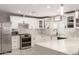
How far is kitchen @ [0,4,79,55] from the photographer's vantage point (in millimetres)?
1849

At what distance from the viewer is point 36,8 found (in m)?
1.88

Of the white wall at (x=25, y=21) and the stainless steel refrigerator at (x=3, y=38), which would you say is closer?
the white wall at (x=25, y=21)

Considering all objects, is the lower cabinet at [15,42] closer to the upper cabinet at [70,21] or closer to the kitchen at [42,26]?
the kitchen at [42,26]

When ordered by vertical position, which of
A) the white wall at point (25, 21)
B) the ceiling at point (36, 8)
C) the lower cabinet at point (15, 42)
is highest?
the ceiling at point (36, 8)

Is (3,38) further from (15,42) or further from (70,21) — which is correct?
(70,21)

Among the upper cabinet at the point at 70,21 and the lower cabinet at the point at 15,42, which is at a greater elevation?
the upper cabinet at the point at 70,21

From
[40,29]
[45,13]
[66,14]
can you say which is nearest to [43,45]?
[40,29]

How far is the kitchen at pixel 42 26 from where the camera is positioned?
185 cm

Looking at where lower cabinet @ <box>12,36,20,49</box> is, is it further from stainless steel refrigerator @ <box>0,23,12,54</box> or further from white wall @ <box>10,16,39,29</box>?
white wall @ <box>10,16,39,29</box>

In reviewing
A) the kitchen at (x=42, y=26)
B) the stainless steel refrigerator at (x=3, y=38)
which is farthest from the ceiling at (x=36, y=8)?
the stainless steel refrigerator at (x=3, y=38)

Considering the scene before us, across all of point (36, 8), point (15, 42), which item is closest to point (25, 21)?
point (36, 8)

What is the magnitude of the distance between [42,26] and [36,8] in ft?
1.16
